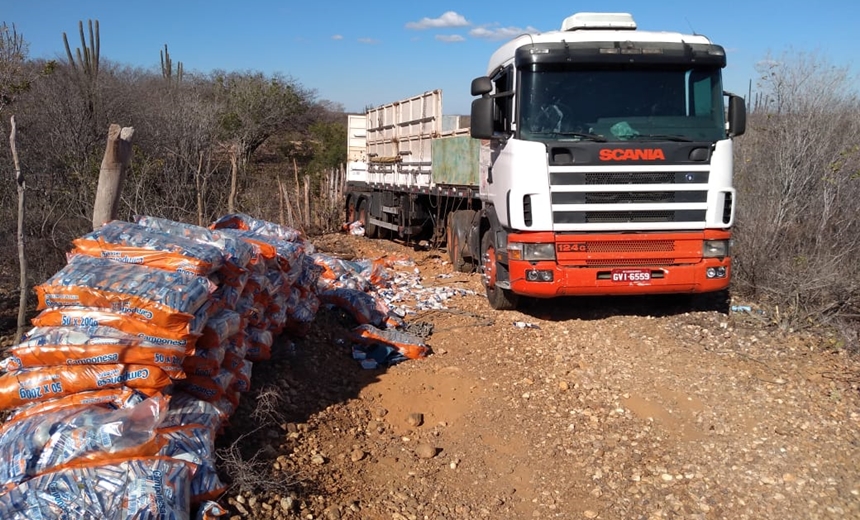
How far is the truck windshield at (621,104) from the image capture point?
272 inches

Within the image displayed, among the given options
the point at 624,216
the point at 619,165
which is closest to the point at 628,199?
the point at 624,216

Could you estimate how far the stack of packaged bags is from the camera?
10.4 ft

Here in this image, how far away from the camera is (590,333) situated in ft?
23.2

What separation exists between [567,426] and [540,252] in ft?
7.29

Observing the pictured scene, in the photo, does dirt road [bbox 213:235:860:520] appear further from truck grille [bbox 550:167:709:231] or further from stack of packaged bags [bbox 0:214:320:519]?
truck grille [bbox 550:167:709:231]

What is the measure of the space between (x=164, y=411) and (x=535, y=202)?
4253 millimetres

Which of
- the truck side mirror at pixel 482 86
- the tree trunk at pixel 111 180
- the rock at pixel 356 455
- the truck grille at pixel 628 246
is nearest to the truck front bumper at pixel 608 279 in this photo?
the truck grille at pixel 628 246

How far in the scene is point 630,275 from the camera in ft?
22.8

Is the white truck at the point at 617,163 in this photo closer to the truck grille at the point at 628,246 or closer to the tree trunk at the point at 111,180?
the truck grille at the point at 628,246

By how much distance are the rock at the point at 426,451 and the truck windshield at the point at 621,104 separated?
3.40m

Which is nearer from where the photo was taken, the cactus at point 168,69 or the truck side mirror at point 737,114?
the truck side mirror at point 737,114

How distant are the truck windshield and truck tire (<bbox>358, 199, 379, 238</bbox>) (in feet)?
29.6

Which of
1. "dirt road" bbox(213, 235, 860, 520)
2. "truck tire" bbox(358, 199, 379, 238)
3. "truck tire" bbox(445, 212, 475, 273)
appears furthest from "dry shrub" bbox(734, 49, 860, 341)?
"truck tire" bbox(358, 199, 379, 238)

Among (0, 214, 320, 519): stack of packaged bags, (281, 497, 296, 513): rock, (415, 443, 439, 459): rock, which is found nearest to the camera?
(0, 214, 320, 519): stack of packaged bags
